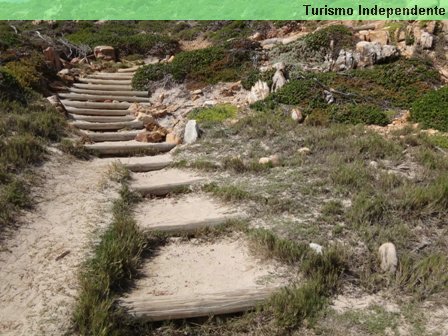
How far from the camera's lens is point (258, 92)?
11219 millimetres

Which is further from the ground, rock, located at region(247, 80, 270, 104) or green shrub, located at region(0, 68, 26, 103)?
green shrub, located at region(0, 68, 26, 103)

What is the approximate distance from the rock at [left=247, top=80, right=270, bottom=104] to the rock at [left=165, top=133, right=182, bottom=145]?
258 cm

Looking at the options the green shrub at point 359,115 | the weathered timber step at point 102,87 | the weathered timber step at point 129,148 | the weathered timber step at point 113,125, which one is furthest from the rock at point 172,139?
the weathered timber step at point 102,87

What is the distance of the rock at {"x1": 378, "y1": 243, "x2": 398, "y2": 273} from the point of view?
4582mm

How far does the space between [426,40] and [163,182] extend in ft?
30.7

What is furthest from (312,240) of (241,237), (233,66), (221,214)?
(233,66)

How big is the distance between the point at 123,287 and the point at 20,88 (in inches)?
313

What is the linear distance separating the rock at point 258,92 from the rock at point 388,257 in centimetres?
691

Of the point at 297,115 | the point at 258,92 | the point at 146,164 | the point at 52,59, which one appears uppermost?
the point at 52,59

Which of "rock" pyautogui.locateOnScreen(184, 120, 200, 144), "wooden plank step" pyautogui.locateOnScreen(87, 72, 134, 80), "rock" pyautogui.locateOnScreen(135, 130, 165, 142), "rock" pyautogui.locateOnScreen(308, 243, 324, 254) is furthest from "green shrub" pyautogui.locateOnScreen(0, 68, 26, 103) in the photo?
"rock" pyautogui.locateOnScreen(308, 243, 324, 254)

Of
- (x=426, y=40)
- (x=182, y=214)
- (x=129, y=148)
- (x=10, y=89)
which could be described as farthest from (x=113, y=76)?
(x=182, y=214)

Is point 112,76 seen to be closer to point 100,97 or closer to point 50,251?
point 100,97

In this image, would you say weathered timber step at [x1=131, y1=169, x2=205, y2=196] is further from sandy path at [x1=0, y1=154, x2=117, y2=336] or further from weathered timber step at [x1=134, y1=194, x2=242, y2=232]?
sandy path at [x1=0, y1=154, x2=117, y2=336]

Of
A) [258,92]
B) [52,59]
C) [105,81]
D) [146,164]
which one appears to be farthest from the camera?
[52,59]
